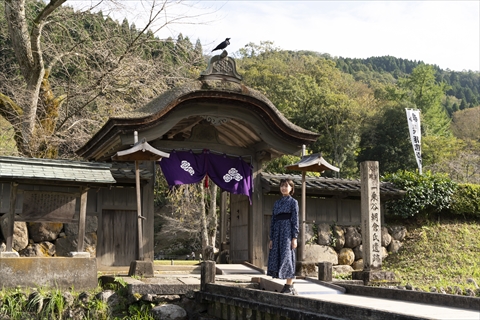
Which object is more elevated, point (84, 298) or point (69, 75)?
point (69, 75)

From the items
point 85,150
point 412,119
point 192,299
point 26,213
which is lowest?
point 192,299

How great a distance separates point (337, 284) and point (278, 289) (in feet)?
4.02

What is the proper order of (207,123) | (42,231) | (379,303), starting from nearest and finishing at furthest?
(379,303)
(42,231)
(207,123)

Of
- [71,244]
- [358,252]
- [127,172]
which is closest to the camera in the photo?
[71,244]

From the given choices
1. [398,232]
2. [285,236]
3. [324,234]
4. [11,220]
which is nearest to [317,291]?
[285,236]

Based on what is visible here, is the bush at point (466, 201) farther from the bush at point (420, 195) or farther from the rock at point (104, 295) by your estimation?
the rock at point (104, 295)

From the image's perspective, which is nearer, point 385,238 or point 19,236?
point 19,236

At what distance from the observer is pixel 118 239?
1251cm

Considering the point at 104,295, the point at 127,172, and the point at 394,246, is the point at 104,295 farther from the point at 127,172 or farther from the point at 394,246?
the point at 394,246

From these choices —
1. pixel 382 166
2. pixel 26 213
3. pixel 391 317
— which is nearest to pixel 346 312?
pixel 391 317

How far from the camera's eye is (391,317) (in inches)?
210

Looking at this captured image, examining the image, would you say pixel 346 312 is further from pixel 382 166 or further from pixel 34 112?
pixel 382 166

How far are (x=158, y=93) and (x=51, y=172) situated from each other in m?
8.29

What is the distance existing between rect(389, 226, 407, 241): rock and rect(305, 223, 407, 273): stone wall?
480 millimetres
